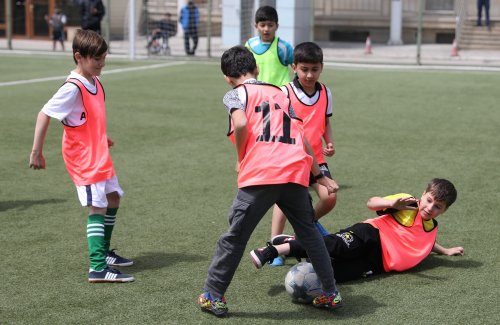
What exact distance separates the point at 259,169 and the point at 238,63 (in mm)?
645

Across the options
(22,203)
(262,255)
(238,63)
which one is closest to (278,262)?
(262,255)

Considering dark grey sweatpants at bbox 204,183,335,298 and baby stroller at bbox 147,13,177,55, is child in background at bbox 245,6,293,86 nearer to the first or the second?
dark grey sweatpants at bbox 204,183,335,298

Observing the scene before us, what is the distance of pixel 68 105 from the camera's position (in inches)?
217

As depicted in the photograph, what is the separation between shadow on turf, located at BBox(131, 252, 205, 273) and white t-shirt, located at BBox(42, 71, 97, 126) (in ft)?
3.79

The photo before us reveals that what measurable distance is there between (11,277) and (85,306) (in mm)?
833

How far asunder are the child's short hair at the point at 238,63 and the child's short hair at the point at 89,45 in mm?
1049

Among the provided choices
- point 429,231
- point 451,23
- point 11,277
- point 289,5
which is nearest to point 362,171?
point 429,231

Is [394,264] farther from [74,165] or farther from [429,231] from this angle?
[74,165]

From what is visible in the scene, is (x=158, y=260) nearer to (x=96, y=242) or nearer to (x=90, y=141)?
(x=96, y=242)

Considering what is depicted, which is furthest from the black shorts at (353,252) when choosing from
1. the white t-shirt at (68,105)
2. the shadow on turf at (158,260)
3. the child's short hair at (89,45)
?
the child's short hair at (89,45)

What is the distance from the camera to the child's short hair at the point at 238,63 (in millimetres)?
4949

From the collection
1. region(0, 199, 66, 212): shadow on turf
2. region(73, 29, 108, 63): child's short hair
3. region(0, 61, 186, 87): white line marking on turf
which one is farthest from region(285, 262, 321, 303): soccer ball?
region(0, 61, 186, 87): white line marking on turf

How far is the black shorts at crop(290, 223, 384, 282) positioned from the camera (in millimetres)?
5676

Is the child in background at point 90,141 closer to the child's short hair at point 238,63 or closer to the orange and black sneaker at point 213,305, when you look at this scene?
the orange and black sneaker at point 213,305
